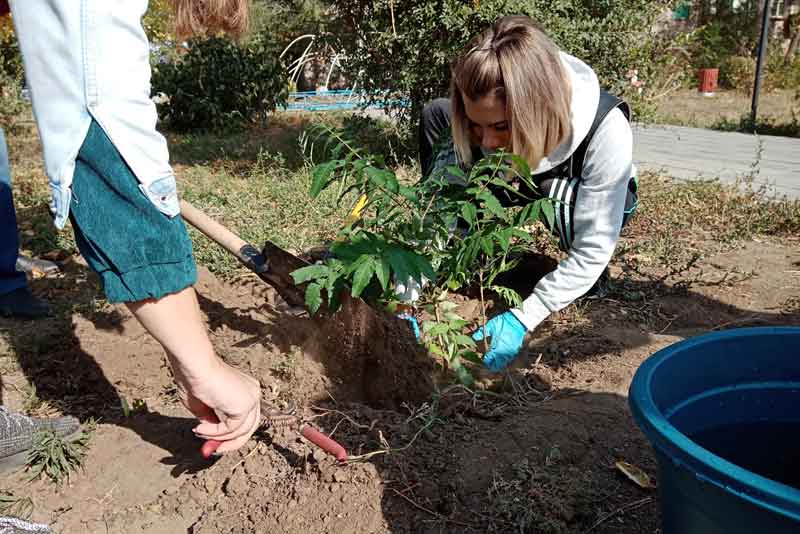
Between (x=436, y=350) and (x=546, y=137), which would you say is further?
(x=546, y=137)

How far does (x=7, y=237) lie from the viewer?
308 cm

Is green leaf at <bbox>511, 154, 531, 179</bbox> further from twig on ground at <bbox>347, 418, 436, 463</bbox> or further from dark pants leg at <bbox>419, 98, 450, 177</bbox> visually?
dark pants leg at <bbox>419, 98, 450, 177</bbox>

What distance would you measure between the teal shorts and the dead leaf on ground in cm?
119

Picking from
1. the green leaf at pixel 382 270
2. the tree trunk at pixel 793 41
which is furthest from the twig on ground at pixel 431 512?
the tree trunk at pixel 793 41

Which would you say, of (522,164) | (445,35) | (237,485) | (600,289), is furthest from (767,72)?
(237,485)

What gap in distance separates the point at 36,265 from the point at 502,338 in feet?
8.71

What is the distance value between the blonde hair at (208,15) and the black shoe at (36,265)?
7.99 feet

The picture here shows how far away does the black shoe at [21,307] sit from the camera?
10.0 feet

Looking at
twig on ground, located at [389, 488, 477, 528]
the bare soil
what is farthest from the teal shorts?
the bare soil

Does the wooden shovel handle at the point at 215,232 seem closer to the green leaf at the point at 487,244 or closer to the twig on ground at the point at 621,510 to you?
the green leaf at the point at 487,244

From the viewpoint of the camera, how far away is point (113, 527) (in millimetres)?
1838

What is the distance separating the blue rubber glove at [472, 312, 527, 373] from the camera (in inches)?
91.4

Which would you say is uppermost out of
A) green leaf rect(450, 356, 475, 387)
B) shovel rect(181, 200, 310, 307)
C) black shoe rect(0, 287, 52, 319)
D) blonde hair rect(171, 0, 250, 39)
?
blonde hair rect(171, 0, 250, 39)

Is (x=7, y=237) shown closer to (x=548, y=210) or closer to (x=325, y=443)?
(x=325, y=443)
